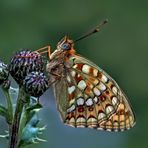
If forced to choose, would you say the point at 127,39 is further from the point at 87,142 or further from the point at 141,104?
the point at 87,142

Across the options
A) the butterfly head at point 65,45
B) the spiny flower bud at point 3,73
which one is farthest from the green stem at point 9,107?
the butterfly head at point 65,45

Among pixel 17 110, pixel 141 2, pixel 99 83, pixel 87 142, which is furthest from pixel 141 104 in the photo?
pixel 17 110

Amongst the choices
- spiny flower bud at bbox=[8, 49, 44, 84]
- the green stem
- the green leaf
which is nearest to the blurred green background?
spiny flower bud at bbox=[8, 49, 44, 84]

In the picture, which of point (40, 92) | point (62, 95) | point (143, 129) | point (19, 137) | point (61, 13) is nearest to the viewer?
point (19, 137)

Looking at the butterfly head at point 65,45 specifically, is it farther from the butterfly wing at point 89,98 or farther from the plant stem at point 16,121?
the plant stem at point 16,121

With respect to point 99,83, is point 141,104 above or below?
above

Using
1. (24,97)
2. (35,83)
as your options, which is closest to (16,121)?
(24,97)
